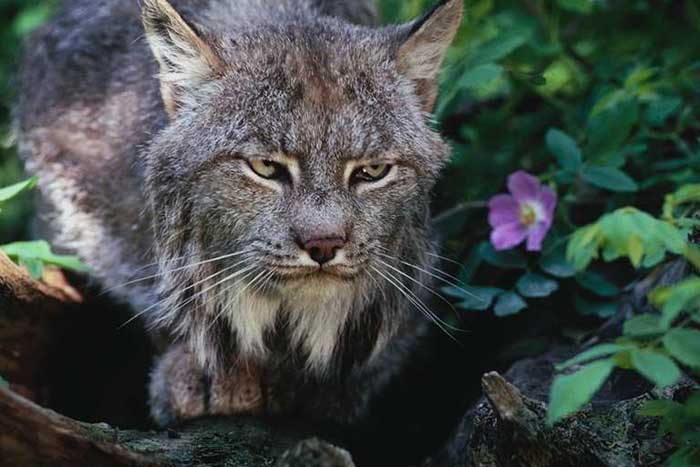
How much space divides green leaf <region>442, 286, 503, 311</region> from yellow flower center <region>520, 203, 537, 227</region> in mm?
342

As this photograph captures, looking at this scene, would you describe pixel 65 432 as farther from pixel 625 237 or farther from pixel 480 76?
pixel 480 76

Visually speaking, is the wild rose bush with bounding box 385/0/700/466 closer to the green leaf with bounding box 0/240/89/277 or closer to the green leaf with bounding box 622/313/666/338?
the green leaf with bounding box 622/313/666/338

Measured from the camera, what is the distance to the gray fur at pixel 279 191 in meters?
3.99

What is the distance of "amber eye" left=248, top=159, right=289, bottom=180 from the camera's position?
13.1 feet

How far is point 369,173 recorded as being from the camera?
411 cm

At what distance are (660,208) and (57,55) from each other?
A: 336cm

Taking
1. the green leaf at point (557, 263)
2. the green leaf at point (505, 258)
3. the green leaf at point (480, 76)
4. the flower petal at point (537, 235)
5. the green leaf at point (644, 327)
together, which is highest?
the green leaf at point (644, 327)

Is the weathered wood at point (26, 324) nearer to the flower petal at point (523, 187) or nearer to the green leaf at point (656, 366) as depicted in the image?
the flower petal at point (523, 187)

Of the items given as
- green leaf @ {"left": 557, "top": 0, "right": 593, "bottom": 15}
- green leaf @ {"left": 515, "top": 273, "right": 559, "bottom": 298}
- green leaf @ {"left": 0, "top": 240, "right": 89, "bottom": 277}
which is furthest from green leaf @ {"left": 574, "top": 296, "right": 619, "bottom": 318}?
green leaf @ {"left": 0, "top": 240, "right": 89, "bottom": 277}

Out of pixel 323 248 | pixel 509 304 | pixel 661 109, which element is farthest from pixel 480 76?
pixel 323 248

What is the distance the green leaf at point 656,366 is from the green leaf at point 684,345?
3 centimetres

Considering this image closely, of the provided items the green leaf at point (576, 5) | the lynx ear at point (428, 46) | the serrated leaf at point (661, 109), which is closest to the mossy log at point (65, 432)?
the lynx ear at point (428, 46)

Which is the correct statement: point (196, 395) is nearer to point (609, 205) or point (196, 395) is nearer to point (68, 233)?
point (68, 233)

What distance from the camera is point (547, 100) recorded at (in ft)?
19.8
